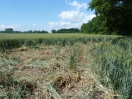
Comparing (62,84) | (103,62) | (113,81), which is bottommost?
(62,84)

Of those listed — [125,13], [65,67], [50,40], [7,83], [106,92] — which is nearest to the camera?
[106,92]

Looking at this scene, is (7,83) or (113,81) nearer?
(113,81)

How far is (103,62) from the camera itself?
184cm

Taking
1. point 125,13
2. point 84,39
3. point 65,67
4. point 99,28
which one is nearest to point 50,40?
point 84,39

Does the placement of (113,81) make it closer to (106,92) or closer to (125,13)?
(106,92)

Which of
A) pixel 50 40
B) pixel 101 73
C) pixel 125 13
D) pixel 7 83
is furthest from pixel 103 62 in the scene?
pixel 125 13

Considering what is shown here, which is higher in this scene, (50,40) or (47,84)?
(50,40)

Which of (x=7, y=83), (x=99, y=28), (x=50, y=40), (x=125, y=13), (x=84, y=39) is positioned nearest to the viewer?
(x=7, y=83)

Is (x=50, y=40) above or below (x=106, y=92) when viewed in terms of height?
above

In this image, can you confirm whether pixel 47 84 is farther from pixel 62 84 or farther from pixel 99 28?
pixel 99 28

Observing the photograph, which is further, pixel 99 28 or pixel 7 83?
pixel 99 28

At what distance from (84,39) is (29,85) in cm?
632

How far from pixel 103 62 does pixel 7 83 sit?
1.42m

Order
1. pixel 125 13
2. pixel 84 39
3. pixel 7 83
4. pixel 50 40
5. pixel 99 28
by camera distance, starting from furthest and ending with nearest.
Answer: pixel 99 28, pixel 125 13, pixel 84 39, pixel 50 40, pixel 7 83
